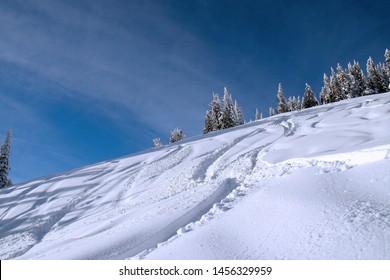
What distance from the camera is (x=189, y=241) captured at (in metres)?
4.76

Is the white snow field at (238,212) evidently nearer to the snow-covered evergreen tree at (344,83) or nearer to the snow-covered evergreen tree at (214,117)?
the snow-covered evergreen tree at (214,117)

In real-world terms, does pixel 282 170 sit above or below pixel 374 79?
below

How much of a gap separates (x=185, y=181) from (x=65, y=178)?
338 inches

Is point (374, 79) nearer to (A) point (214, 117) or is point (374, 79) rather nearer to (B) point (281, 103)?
(B) point (281, 103)

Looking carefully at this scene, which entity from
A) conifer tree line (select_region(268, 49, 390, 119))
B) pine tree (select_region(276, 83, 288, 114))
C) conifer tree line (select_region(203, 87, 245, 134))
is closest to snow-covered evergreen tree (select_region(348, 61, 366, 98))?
conifer tree line (select_region(268, 49, 390, 119))

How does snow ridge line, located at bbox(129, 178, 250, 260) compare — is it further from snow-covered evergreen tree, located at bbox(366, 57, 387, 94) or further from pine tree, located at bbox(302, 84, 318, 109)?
snow-covered evergreen tree, located at bbox(366, 57, 387, 94)

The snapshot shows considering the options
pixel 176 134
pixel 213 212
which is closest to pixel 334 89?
pixel 176 134

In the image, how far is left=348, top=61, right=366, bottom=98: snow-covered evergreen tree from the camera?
5394cm

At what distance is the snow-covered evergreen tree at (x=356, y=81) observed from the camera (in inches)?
2124

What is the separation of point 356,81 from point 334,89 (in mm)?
4113

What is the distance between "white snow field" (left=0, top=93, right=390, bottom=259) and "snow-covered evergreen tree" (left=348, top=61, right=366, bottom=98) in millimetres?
50974

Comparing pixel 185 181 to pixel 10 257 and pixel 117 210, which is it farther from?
pixel 10 257

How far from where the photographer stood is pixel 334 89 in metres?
56.7

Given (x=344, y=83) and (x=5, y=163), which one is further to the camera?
(x=344, y=83)
